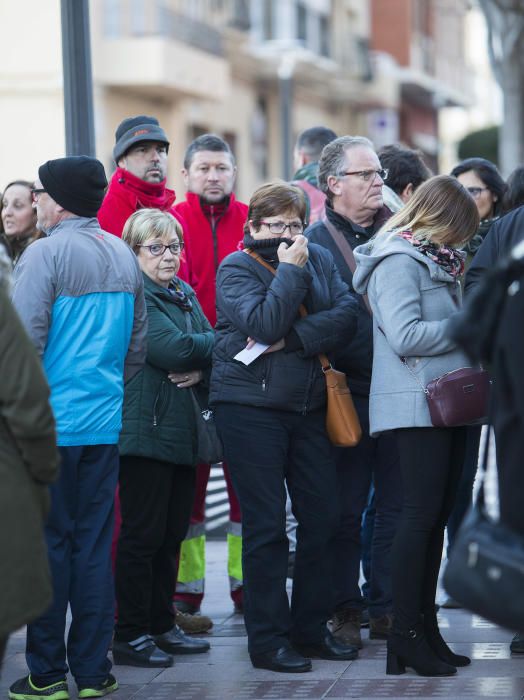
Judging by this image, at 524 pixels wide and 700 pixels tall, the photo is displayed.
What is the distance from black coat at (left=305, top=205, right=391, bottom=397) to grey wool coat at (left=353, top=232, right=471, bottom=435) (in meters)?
0.53

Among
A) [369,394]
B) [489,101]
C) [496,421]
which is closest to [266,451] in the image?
[369,394]

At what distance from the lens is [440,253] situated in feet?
19.4

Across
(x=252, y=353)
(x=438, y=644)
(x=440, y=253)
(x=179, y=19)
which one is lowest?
(x=438, y=644)

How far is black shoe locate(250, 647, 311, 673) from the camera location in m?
6.08

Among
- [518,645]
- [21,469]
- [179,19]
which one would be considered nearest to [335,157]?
[518,645]

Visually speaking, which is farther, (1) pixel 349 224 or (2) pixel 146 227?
(1) pixel 349 224

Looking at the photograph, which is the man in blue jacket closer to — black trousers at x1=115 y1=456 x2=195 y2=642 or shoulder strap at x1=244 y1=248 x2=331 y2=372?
black trousers at x1=115 y1=456 x2=195 y2=642

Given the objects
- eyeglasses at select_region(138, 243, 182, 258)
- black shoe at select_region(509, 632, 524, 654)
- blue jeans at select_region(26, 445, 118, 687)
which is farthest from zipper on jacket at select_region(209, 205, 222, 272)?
black shoe at select_region(509, 632, 524, 654)

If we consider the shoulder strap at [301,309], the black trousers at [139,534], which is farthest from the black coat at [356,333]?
the black trousers at [139,534]

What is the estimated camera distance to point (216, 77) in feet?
92.5

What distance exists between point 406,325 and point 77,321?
1.29m

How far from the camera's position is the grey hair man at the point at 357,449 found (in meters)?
6.61

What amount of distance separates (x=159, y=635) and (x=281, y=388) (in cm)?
136

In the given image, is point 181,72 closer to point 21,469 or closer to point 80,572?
point 80,572
